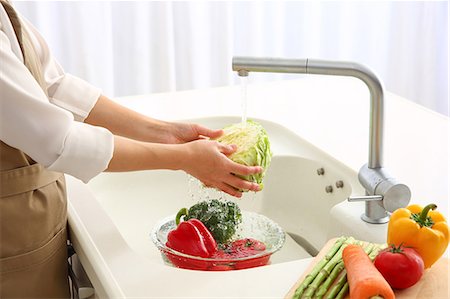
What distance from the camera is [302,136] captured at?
194 cm

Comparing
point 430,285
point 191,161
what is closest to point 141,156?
point 191,161

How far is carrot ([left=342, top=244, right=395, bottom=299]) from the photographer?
1098mm

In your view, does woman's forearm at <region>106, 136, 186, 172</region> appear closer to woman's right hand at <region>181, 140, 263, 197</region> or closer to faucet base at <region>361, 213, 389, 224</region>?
woman's right hand at <region>181, 140, 263, 197</region>

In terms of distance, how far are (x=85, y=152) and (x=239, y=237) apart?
49 cm

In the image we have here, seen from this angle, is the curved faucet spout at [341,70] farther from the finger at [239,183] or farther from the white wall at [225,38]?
the white wall at [225,38]

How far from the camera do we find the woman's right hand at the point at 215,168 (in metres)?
1.40

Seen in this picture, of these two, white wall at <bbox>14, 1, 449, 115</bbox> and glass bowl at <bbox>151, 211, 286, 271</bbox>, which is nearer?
glass bowl at <bbox>151, 211, 286, 271</bbox>

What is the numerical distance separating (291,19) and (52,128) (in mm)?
2485

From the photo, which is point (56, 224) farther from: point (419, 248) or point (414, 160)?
point (414, 160)

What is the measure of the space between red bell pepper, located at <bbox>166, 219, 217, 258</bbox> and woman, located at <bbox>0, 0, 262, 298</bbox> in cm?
11

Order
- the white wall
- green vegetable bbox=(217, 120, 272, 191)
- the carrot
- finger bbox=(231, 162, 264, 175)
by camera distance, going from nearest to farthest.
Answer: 1. the carrot
2. finger bbox=(231, 162, 264, 175)
3. green vegetable bbox=(217, 120, 272, 191)
4. the white wall

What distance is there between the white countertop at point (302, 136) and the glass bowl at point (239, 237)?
148 mm

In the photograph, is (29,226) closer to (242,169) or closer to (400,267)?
(242,169)

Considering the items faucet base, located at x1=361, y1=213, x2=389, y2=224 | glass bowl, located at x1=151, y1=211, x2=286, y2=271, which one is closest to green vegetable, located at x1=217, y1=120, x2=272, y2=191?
glass bowl, located at x1=151, y1=211, x2=286, y2=271
